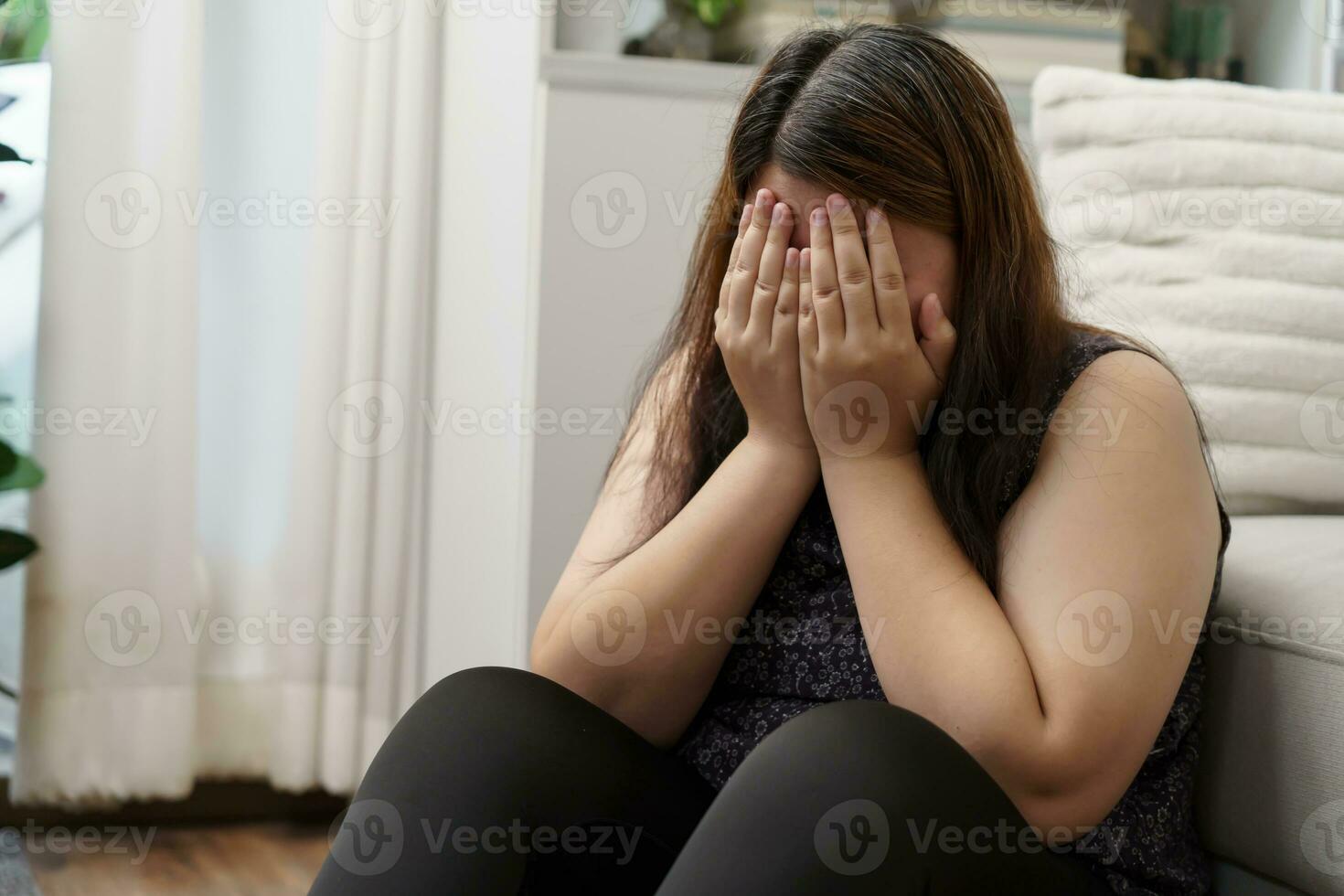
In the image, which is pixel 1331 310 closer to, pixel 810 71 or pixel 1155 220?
pixel 1155 220

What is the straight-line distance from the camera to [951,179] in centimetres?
79

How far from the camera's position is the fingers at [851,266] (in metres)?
0.77

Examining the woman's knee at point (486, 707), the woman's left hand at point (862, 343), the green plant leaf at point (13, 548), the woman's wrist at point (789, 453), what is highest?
the woman's left hand at point (862, 343)

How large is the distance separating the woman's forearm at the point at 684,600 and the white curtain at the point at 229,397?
90cm

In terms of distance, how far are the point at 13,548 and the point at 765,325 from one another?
998 millimetres

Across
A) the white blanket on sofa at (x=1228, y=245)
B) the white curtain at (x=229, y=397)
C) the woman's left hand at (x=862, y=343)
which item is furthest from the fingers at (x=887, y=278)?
the white curtain at (x=229, y=397)

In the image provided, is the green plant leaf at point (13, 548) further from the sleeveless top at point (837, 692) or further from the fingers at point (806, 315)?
the fingers at point (806, 315)

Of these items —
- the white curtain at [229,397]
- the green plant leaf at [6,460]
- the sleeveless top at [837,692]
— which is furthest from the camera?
the white curtain at [229,397]

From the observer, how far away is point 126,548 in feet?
5.21

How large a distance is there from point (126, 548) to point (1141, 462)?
50.9 inches

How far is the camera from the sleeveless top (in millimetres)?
745

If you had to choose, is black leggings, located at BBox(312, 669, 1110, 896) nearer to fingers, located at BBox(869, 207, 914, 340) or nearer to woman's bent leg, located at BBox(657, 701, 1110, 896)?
woman's bent leg, located at BBox(657, 701, 1110, 896)

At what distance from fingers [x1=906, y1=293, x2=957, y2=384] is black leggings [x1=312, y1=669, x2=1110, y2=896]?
26 centimetres

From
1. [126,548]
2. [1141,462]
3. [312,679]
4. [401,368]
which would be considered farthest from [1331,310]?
[126,548]
